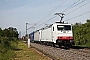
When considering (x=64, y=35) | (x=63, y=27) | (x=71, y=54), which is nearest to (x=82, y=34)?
(x=63, y=27)

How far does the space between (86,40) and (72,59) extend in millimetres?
29165

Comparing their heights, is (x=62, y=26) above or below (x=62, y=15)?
below

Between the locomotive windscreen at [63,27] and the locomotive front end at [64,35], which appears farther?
the locomotive windscreen at [63,27]

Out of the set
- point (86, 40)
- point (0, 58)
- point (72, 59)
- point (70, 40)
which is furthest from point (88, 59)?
point (86, 40)

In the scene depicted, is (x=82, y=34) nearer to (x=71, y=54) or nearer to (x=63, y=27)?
(x=63, y=27)

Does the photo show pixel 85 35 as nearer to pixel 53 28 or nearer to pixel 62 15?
pixel 62 15

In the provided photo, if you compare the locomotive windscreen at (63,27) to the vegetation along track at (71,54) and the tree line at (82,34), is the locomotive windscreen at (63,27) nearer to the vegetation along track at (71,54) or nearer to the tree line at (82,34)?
the vegetation along track at (71,54)

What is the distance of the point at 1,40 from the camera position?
82.1ft

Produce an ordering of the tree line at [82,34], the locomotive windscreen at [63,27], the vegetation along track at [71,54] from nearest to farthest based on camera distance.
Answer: the vegetation along track at [71,54] < the locomotive windscreen at [63,27] < the tree line at [82,34]

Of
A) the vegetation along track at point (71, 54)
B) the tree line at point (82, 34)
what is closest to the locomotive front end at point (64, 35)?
the vegetation along track at point (71, 54)

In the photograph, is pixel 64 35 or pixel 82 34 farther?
pixel 82 34

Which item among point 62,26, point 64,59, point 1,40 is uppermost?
point 62,26

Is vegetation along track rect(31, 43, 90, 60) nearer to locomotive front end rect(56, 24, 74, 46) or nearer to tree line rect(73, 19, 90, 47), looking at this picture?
locomotive front end rect(56, 24, 74, 46)

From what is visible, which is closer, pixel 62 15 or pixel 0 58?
pixel 0 58
